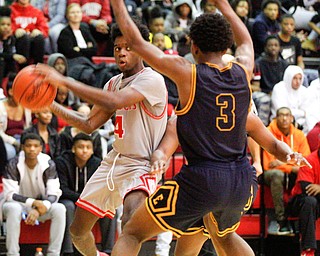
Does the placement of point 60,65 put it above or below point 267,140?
below

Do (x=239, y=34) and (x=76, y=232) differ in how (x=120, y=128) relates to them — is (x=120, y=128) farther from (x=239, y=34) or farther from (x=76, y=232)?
(x=239, y=34)

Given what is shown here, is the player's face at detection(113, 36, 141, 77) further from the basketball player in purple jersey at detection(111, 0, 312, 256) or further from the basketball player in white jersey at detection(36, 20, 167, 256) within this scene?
the basketball player in purple jersey at detection(111, 0, 312, 256)

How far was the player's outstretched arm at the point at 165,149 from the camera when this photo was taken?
5765mm

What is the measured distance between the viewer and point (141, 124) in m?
6.39

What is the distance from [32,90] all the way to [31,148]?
3692 millimetres

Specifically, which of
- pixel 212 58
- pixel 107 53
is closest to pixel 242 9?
pixel 107 53

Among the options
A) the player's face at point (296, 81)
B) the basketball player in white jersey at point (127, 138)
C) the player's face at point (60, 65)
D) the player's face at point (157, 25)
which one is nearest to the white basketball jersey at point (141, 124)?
the basketball player in white jersey at point (127, 138)

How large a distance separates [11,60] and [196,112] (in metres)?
6.64

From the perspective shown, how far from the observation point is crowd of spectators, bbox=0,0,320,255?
993 cm

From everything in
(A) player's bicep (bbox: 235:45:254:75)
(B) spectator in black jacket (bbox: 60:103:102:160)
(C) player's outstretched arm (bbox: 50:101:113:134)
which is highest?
(A) player's bicep (bbox: 235:45:254:75)

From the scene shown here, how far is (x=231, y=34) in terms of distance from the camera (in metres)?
5.44

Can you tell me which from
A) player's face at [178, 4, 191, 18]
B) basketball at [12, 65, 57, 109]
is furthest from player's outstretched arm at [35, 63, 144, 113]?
player's face at [178, 4, 191, 18]

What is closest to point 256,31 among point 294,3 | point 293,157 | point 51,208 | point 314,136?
point 294,3

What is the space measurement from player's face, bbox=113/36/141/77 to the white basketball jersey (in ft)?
0.28
